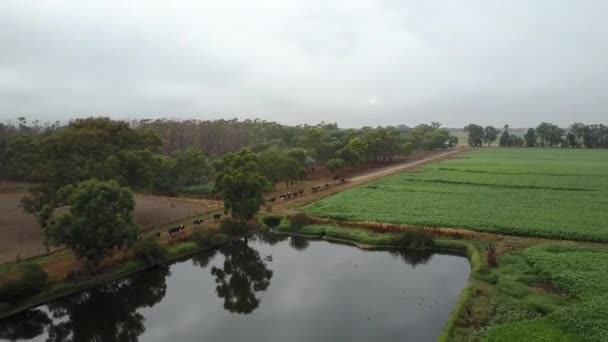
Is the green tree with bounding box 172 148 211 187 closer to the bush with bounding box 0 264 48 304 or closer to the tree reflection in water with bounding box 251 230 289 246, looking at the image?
the tree reflection in water with bounding box 251 230 289 246

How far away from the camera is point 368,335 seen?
21.0 m

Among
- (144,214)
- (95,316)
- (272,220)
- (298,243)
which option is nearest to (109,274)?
(95,316)

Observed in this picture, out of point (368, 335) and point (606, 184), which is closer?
point (368, 335)

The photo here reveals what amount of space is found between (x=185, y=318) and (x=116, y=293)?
6.42 m

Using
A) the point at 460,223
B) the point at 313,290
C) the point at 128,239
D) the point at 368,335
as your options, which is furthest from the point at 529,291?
the point at 128,239

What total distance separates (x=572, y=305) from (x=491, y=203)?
1129 inches

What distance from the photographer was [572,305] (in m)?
21.3

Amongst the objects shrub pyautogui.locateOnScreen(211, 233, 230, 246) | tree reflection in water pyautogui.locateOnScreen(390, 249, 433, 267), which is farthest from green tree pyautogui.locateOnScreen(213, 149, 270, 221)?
tree reflection in water pyautogui.locateOnScreen(390, 249, 433, 267)

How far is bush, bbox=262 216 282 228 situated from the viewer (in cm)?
4453

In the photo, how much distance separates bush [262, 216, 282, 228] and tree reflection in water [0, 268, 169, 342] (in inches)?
664

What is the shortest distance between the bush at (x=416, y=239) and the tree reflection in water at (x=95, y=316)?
769 inches

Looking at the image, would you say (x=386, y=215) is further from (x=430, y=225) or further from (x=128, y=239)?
(x=128, y=239)

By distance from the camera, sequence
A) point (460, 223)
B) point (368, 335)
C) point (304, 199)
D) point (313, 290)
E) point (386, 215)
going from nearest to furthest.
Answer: point (368, 335)
point (313, 290)
point (460, 223)
point (386, 215)
point (304, 199)

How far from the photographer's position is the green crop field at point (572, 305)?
18922mm
